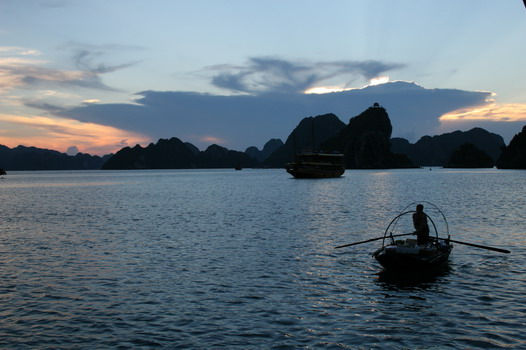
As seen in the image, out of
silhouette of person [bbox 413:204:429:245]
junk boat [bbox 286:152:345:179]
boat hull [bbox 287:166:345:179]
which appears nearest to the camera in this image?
silhouette of person [bbox 413:204:429:245]

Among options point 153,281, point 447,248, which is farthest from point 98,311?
point 447,248

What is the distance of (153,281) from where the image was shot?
19.5 m

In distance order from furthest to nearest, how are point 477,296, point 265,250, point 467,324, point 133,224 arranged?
point 133,224
point 265,250
point 477,296
point 467,324

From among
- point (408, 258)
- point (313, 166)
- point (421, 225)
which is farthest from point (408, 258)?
point (313, 166)

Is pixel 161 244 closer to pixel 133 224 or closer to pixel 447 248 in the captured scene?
pixel 133 224

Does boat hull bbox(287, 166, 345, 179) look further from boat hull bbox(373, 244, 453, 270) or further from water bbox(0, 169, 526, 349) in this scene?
boat hull bbox(373, 244, 453, 270)

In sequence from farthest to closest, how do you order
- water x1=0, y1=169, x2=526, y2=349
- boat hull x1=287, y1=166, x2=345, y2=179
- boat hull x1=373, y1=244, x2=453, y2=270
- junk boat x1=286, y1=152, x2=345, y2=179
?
junk boat x1=286, y1=152, x2=345, y2=179 → boat hull x1=287, y1=166, x2=345, y2=179 → boat hull x1=373, y1=244, x2=453, y2=270 → water x1=0, y1=169, x2=526, y2=349

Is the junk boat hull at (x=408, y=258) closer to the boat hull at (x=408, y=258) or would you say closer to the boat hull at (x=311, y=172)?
the boat hull at (x=408, y=258)

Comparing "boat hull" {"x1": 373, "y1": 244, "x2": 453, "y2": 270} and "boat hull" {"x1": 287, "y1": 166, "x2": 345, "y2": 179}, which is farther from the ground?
"boat hull" {"x1": 287, "y1": 166, "x2": 345, "y2": 179}

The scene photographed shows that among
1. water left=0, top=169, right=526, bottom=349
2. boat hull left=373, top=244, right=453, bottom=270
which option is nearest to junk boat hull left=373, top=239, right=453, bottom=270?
boat hull left=373, top=244, right=453, bottom=270

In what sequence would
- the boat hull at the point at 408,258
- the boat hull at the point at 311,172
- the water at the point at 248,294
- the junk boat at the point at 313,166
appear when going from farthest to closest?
the junk boat at the point at 313,166 → the boat hull at the point at 311,172 → the boat hull at the point at 408,258 → the water at the point at 248,294

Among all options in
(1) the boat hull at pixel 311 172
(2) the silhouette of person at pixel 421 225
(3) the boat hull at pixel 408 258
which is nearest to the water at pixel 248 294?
(3) the boat hull at pixel 408 258

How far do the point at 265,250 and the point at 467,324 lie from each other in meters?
15.1

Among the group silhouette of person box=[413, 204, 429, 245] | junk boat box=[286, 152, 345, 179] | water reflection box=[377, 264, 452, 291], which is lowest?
water reflection box=[377, 264, 452, 291]
